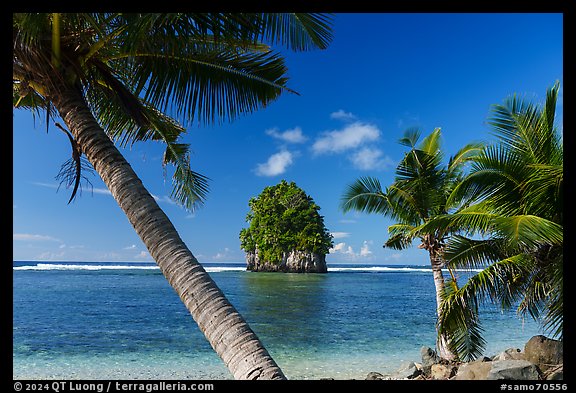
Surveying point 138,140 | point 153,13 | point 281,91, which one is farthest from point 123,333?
point 153,13

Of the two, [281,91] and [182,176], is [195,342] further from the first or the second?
[281,91]

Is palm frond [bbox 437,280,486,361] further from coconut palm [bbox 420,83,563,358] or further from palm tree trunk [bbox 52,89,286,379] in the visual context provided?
palm tree trunk [bbox 52,89,286,379]

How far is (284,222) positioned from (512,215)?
162 ft

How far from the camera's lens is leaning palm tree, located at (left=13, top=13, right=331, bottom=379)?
3.12 m

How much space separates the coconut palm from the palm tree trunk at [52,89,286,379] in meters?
4.22

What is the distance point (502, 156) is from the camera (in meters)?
6.65

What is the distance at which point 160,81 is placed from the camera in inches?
185

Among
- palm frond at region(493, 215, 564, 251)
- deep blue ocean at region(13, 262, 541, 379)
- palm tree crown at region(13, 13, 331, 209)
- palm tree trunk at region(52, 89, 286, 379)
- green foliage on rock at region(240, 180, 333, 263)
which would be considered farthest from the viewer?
green foliage on rock at region(240, 180, 333, 263)

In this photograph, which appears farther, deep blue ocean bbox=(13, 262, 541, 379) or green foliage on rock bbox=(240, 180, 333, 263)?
green foliage on rock bbox=(240, 180, 333, 263)

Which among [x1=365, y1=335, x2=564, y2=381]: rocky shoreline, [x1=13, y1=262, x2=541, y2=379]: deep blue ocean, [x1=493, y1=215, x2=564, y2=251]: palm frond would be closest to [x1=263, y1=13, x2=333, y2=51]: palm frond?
[x1=493, y1=215, x2=564, y2=251]: palm frond

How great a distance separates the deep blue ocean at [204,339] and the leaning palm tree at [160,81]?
916cm

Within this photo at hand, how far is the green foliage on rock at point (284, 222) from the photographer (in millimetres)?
56125

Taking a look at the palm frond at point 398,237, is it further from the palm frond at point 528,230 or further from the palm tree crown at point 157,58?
the palm tree crown at point 157,58
